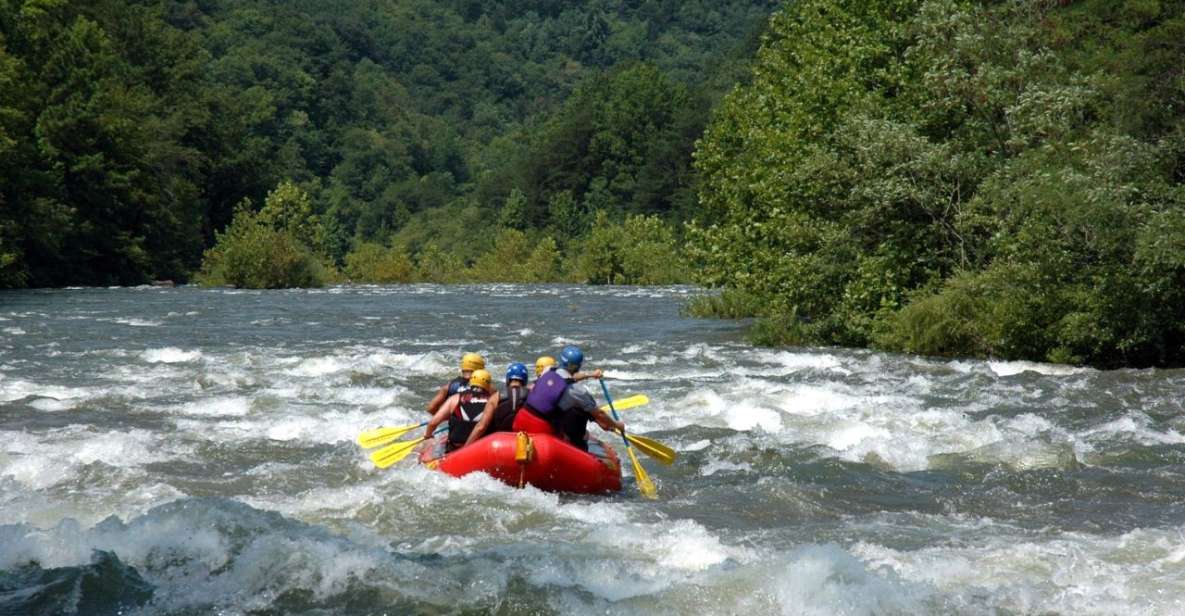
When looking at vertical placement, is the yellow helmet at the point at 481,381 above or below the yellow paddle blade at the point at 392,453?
above

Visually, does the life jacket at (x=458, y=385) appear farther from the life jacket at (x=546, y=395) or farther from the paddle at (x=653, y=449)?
the paddle at (x=653, y=449)

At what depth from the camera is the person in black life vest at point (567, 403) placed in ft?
39.7

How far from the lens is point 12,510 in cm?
1081

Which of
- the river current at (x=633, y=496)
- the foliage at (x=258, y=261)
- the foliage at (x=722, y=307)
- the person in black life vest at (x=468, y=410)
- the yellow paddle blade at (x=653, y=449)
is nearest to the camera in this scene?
the river current at (x=633, y=496)

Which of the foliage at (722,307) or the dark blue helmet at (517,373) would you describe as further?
the foliage at (722,307)

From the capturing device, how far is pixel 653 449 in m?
13.2

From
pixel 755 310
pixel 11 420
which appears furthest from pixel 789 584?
pixel 755 310

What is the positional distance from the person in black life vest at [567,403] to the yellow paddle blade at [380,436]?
2.00m

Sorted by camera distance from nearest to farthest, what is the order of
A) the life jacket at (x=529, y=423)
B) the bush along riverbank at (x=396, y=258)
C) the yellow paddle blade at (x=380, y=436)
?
1. the life jacket at (x=529, y=423)
2. the yellow paddle blade at (x=380, y=436)
3. the bush along riverbank at (x=396, y=258)

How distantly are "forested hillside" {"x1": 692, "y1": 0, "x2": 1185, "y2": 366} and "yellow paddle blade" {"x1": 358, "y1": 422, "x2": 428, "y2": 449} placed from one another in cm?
944

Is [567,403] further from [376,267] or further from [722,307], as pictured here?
[376,267]

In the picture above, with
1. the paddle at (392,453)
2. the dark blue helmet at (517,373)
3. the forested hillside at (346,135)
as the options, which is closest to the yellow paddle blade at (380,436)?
the paddle at (392,453)

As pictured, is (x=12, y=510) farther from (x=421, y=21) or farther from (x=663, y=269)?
(x=421, y=21)


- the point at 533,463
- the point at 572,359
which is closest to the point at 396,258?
the point at 572,359
